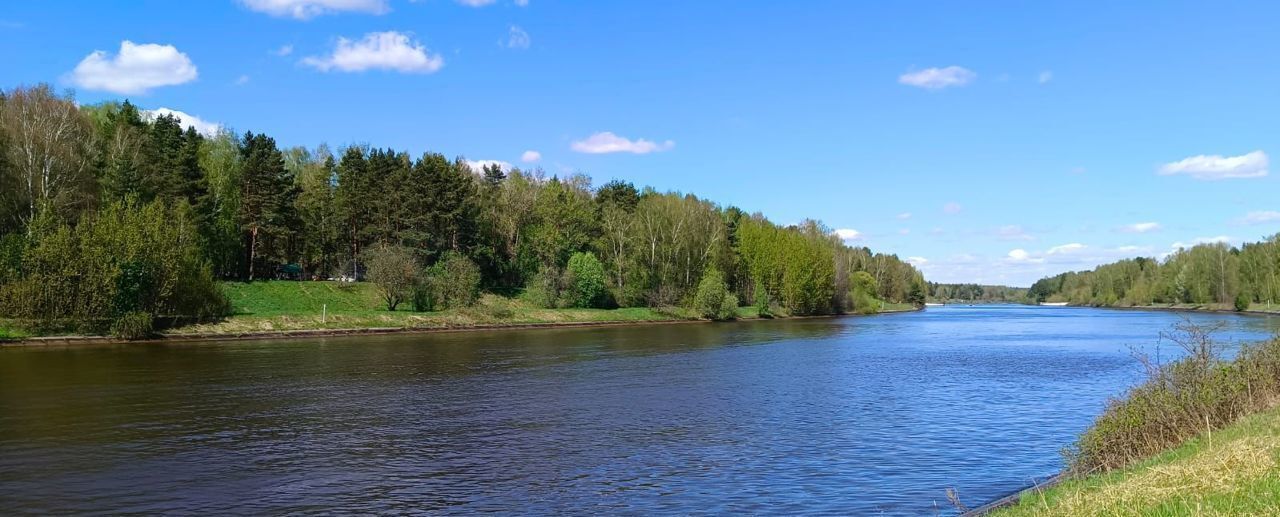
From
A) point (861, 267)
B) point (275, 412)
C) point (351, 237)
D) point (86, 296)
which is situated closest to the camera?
point (275, 412)

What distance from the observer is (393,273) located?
256 feet

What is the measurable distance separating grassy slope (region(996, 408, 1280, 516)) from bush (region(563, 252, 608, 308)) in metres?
85.4

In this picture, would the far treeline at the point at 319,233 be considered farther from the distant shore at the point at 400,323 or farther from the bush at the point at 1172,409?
the bush at the point at 1172,409

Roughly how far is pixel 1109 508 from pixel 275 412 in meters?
24.9

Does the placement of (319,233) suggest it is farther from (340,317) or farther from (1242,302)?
(1242,302)

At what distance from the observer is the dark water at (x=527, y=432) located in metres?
16.6

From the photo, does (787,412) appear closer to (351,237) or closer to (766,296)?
(351,237)

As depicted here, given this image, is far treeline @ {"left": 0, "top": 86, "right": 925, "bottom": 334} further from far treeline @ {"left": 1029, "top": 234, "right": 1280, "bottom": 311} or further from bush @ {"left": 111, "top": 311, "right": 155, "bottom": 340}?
far treeline @ {"left": 1029, "top": 234, "right": 1280, "bottom": 311}

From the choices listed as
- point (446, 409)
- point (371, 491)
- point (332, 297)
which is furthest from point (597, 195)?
point (371, 491)

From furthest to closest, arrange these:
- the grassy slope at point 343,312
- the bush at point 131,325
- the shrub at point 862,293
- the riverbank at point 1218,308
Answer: the shrub at point 862,293 < the riverbank at point 1218,308 < the grassy slope at point 343,312 < the bush at point 131,325

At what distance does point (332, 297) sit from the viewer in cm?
8275


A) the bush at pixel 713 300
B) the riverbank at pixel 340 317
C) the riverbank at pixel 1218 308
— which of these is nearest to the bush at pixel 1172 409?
the riverbank at pixel 340 317

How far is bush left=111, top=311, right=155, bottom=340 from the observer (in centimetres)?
5778

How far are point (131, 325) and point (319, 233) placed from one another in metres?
35.9
